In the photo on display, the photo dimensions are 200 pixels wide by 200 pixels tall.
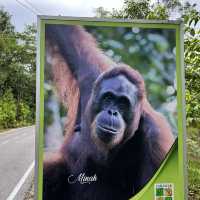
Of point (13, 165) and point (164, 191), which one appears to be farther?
point (13, 165)

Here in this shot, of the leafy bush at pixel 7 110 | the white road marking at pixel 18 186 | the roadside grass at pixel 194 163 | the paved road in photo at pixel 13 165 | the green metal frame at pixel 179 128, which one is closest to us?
the green metal frame at pixel 179 128

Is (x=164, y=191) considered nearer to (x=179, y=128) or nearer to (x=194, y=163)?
(x=179, y=128)

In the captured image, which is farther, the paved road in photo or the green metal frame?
the paved road in photo

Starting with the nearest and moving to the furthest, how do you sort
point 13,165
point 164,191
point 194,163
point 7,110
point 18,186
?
point 164,191 → point 194,163 → point 18,186 → point 13,165 → point 7,110

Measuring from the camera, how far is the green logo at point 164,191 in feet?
5.89

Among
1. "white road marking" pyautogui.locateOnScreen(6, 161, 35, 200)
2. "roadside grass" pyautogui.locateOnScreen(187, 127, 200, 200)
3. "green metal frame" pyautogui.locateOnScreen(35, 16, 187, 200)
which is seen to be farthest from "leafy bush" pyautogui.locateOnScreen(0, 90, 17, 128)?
"green metal frame" pyautogui.locateOnScreen(35, 16, 187, 200)

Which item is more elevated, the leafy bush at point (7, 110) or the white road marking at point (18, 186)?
the leafy bush at point (7, 110)

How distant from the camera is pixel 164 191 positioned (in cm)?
180

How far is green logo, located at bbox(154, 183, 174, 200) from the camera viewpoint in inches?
70.7

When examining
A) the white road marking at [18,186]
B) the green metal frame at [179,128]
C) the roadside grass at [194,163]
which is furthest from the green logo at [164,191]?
the white road marking at [18,186]

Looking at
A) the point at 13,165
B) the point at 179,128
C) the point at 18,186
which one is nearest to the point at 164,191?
the point at 179,128

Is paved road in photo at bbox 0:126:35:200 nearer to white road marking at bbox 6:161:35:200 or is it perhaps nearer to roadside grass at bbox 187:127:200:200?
white road marking at bbox 6:161:35:200

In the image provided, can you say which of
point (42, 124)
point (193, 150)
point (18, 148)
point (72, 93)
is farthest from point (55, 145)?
point (18, 148)

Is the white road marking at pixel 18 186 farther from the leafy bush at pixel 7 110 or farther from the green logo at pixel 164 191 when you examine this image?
the leafy bush at pixel 7 110
